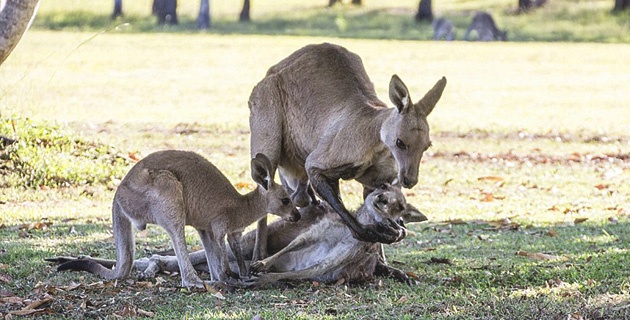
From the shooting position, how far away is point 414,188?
472 inches

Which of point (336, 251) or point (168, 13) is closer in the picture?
point (336, 251)

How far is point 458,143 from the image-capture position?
15570 millimetres

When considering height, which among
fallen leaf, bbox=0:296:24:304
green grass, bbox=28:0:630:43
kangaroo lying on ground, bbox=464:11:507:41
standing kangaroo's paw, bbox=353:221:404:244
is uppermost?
standing kangaroo's paw, bbox=353:221:404:244

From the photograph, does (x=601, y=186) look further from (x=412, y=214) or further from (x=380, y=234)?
(x=380, y=234)

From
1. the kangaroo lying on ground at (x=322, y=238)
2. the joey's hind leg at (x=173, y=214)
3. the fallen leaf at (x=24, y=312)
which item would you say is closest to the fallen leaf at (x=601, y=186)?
the kangaroo lying on ground at (x=322, y=238)

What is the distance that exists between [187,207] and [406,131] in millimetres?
1430

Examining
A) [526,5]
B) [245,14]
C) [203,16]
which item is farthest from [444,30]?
[526,5]

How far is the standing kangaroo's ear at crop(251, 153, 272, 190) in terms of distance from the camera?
22.0 feet

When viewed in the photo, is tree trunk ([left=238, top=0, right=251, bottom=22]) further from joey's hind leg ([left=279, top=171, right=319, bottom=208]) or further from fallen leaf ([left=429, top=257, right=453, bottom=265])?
fallen leaf ([left=429, top=257, right=453, bottom=265])

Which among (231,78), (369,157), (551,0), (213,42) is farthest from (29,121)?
(551,0)

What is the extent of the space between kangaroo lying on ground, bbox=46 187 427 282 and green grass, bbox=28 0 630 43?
95.3ft

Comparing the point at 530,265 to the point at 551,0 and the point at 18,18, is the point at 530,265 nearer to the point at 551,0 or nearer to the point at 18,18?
the point at 18,18

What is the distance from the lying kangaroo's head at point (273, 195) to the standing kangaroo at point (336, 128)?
0.27 m

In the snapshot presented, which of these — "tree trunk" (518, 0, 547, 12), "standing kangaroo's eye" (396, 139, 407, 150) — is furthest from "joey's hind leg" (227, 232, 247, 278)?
"tree trunk" (518, 0, 547, 12)
